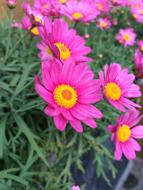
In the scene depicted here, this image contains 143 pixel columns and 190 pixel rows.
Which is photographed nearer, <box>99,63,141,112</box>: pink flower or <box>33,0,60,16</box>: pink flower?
<box>99,63,141,112</box>: pink flower

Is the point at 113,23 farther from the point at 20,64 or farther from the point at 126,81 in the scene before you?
the point at 126,81

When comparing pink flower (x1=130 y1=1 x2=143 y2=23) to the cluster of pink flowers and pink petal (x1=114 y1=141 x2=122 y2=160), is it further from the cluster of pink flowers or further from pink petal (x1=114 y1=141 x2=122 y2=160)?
pink petal (x1=114 y1=141 x2=122 y2=160)

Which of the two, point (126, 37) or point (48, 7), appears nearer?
point (48, 7)

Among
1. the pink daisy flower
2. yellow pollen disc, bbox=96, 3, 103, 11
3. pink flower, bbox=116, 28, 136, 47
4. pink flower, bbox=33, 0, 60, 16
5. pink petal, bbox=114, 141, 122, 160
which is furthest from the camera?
pink flower, bbox=116, 28, 136, 47

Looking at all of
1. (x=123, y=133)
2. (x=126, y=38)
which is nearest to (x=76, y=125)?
(x=123, y=133)

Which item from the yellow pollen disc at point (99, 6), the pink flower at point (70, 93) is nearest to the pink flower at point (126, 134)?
the pink flower at point (70, 93)

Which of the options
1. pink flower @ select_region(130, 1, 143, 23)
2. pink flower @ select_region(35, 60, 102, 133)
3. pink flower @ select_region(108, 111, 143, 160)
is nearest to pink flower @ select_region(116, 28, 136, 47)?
pink flower @ select_region(130, 1, 143, 23)

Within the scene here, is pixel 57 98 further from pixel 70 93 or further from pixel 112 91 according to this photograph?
pixel 112 91
